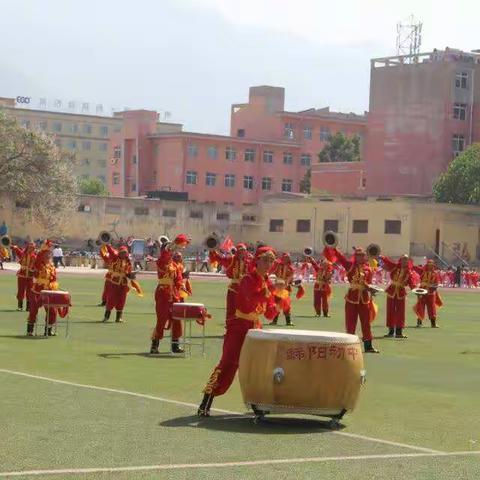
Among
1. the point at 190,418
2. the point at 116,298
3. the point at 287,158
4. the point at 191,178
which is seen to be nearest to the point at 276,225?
the point at 191,178

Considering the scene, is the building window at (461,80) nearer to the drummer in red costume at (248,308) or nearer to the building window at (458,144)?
the building window at (458,144)

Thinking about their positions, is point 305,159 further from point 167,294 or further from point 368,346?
point 167,294

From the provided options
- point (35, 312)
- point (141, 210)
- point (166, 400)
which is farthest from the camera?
point (141, 210)

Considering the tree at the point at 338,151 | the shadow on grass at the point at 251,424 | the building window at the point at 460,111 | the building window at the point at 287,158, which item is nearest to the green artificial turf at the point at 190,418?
the shadow on grass at the point at 251,424

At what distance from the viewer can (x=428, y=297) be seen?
37219 millimetres

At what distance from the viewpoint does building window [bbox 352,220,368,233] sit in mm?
97175

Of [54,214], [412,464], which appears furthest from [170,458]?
[54,214]

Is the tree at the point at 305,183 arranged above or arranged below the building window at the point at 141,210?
above

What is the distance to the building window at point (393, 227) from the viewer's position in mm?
94938

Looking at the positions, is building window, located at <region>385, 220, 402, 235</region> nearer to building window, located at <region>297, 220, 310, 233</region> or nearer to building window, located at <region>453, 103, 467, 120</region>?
building window, located at <region>297, 220, 310, 233</region>

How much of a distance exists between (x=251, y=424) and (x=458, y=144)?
4095 inches

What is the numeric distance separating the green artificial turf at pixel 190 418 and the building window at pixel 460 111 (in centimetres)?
8872

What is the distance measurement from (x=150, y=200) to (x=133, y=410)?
89783 millimetres

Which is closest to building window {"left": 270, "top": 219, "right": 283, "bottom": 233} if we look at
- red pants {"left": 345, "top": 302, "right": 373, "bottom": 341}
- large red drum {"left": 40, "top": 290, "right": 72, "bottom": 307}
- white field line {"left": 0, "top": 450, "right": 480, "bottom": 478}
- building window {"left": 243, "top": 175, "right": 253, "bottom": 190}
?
building window {"left": 243, "top": 175, "right": 253, "bottom": 190}
